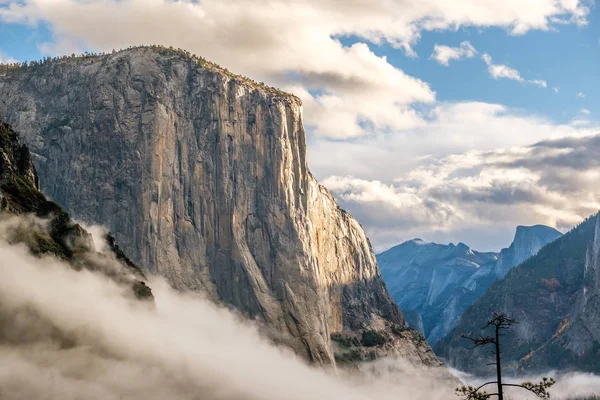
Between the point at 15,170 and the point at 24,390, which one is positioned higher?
the point at 15,170

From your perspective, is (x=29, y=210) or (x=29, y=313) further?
(x=29, y=210)

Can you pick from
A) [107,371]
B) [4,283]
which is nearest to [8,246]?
[4,283]

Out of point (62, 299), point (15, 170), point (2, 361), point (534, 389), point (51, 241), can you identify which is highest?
point (15, 170)

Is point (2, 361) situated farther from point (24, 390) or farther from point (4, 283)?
point (4, 283)

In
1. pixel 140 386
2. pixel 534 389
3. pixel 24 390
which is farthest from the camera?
pixel 140 386

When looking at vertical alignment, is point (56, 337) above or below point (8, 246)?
below

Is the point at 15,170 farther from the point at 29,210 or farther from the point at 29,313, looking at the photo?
the point at 29,313

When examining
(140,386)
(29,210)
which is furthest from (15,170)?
(140,386)

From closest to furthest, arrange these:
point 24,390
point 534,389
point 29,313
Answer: point 534,389 → point 24,390 → point 29,313

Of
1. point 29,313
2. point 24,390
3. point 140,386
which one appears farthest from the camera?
point 140,386
